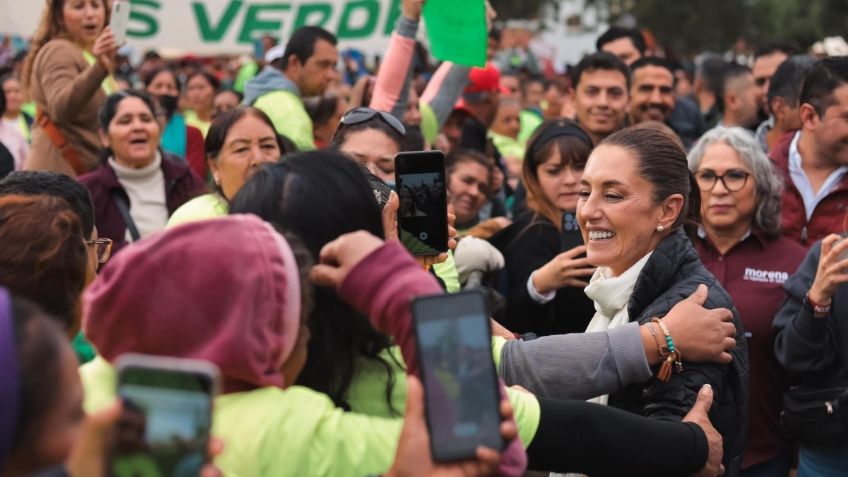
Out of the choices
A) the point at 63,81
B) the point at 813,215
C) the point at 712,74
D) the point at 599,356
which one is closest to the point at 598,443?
the point at 599,356

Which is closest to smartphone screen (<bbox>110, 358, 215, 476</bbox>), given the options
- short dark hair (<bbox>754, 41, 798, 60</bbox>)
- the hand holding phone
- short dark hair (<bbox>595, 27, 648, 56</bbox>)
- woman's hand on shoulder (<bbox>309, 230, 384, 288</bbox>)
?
the hand holding phone

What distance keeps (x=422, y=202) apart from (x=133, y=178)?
3.33 metres

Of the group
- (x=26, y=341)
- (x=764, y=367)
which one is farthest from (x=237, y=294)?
(x=764, y=367)

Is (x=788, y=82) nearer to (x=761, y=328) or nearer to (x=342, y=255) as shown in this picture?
(x=761, y=328)

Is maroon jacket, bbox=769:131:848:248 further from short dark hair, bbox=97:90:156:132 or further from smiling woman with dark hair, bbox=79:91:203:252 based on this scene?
short dark hair, bbox=97:90:156:132

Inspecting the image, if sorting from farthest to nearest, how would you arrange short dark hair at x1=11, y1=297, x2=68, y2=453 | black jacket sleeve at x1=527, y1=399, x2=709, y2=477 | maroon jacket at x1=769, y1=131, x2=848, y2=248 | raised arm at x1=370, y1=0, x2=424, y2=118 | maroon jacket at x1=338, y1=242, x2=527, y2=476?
1. raised arm at x1=370, y1=0, x2=424, y2=118
2. maroon jacket at x1=769, y1=131, x2=848, y2=248
3. black jacket sleeve at x1=527, y1=399, x2=709, y2=477
4. maroon jacket at x1=338, y1=242, x2=527, y2=476
5. short dark hair at x1=11, y1=297, x2=68, y2=453

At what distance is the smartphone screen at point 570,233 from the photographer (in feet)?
16.6

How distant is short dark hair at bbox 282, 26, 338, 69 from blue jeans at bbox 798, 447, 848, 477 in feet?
12.7

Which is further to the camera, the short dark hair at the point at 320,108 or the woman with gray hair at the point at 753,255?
the short dark hair at the point at 320,108

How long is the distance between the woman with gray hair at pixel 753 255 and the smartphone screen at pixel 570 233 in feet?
1.74

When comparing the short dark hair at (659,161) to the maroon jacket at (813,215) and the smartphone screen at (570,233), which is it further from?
the maroon jacket at (813,215)

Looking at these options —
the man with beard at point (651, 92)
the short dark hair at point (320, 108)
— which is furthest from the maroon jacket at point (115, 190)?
the man with beard at point (651, 92)

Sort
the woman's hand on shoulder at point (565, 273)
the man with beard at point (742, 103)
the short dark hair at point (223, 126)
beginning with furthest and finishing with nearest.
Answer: the man with beard at point (742, 103)
the short dark hair at point (223, 126)
the woman's hand on shoulder at point (565, 273)

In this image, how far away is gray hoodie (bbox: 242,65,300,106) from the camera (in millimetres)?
6977
